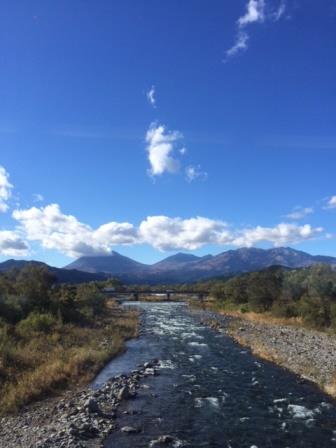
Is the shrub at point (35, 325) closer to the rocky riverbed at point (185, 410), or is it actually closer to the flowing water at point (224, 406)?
the flowing water at point (224, 406)

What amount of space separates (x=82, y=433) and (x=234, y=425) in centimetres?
697

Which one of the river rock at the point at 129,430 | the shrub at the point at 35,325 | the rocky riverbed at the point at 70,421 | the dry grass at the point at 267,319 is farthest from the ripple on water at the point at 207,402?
the dry grass at the point at 267,319

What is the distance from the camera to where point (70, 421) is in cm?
2069

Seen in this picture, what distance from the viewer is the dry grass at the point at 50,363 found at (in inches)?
958

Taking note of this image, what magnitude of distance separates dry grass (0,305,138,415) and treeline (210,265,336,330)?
89.4ft

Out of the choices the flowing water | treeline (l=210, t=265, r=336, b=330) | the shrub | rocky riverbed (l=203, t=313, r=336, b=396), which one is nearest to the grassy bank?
rocky riverbed (l=203, t=313, r=336, b=396)

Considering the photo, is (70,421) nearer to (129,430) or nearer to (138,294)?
(129,430)

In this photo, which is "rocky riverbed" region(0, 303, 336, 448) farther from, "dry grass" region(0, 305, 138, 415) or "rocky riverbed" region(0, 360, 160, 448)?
"dry grass" region(0, 305, 138, 415)

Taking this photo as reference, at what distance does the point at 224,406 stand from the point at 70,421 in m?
8.34

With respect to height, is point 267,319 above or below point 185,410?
above

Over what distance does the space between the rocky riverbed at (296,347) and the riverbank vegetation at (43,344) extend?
1336cm

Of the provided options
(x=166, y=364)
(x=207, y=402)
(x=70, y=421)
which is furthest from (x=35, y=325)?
(x=70, y=421)

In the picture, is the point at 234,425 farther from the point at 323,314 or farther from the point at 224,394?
the point at 323,314

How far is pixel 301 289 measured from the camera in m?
84.6
